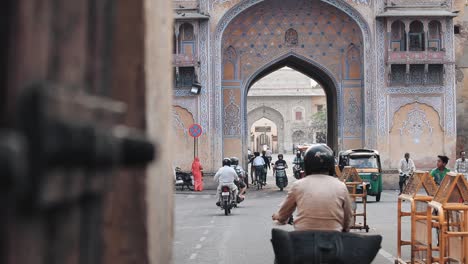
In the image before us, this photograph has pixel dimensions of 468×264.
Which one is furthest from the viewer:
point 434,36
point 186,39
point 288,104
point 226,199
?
point 288,104

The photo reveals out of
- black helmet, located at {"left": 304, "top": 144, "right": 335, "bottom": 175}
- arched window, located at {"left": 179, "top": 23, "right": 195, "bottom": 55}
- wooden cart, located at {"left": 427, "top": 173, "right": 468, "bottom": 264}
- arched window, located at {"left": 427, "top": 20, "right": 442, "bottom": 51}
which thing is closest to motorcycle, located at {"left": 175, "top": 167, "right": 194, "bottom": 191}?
arched window, located at {"left": 179, "top": 23, "right": 195, "bottom": 55}

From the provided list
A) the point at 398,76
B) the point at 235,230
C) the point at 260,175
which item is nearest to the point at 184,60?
the point at 260,175

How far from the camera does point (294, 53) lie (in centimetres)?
2770

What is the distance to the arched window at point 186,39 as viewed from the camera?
26.7 meters

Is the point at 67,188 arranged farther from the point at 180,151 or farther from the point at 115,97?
the point at 180,151

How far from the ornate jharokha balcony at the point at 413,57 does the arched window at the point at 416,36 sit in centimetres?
73

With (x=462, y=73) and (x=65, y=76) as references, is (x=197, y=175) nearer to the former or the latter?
(x=462, y=73)

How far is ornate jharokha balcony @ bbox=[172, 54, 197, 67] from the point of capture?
1038 inches

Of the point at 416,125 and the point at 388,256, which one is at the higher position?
the point at 416,125

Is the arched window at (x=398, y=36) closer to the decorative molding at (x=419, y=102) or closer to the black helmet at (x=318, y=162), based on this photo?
the decorative molding at (x=419, y=102)

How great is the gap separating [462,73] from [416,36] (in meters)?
4.44

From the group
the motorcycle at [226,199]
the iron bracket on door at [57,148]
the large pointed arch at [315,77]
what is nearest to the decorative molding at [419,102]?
the large pointed arch at [315,77]

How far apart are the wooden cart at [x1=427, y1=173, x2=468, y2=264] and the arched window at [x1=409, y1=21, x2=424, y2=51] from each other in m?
20.5

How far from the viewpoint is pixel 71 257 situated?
1.15 meters
